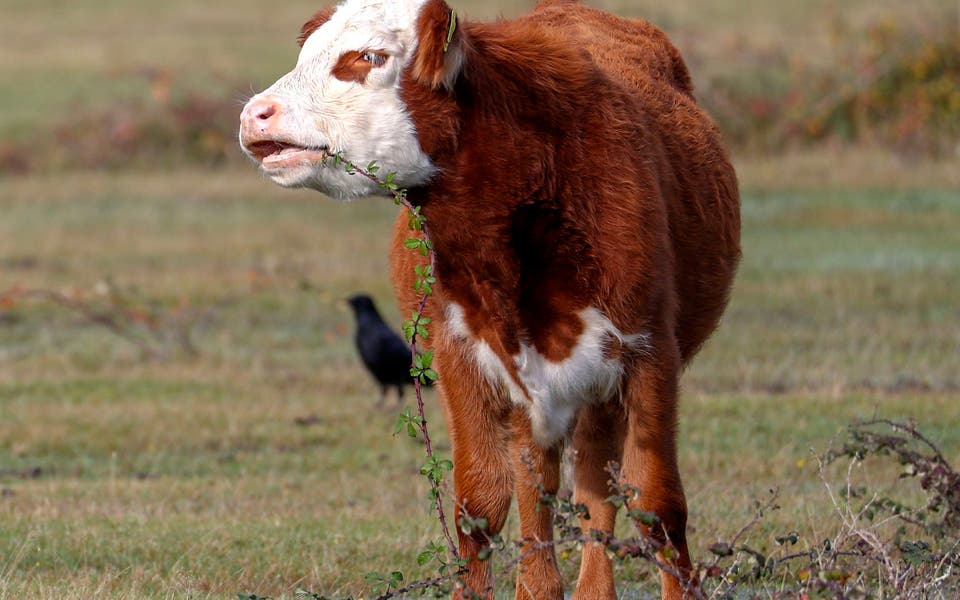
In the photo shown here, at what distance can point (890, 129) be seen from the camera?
21.6 metres

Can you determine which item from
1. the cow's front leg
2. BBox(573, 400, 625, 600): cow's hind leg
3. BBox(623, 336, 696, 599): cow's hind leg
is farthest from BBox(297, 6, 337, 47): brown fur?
BBox(573, 400, 625, 600): cow's hind leg

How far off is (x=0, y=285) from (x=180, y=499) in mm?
7747

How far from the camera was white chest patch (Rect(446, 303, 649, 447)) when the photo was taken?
5.60 metres

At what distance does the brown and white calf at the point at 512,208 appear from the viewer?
5277mm

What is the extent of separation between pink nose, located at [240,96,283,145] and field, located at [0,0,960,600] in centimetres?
189

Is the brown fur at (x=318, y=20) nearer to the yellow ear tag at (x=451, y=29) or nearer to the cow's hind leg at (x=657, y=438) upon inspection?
the yellow ear tag at (x=451, y=29)

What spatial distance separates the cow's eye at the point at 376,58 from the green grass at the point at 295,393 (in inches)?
89.8

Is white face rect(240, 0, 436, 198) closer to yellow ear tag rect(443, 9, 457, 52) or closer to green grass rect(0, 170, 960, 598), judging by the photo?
yellow ear tag rect(443, 9, 457, 52)

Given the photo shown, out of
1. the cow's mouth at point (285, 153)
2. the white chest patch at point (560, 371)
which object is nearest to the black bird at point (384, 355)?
the white chest patch at point (560, 371)

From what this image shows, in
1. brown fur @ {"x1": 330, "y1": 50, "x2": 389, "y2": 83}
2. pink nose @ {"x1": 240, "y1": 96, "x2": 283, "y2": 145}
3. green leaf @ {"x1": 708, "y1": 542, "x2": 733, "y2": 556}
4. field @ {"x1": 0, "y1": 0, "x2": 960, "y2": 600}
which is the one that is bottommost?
field @ {"x1": 0, "y1": 0, "x2": 960, "y2": 600}

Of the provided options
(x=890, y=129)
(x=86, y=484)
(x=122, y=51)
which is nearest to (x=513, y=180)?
(x=86, y=484)

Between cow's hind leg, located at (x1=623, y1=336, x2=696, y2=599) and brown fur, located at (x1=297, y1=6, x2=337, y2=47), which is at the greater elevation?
brown fur, located at (x1=297, y1=6, x2=337, y2=47)

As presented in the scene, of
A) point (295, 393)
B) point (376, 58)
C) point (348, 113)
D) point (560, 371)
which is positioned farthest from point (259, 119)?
point (295, 393)

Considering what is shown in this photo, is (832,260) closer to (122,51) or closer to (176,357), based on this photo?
(176,357)
